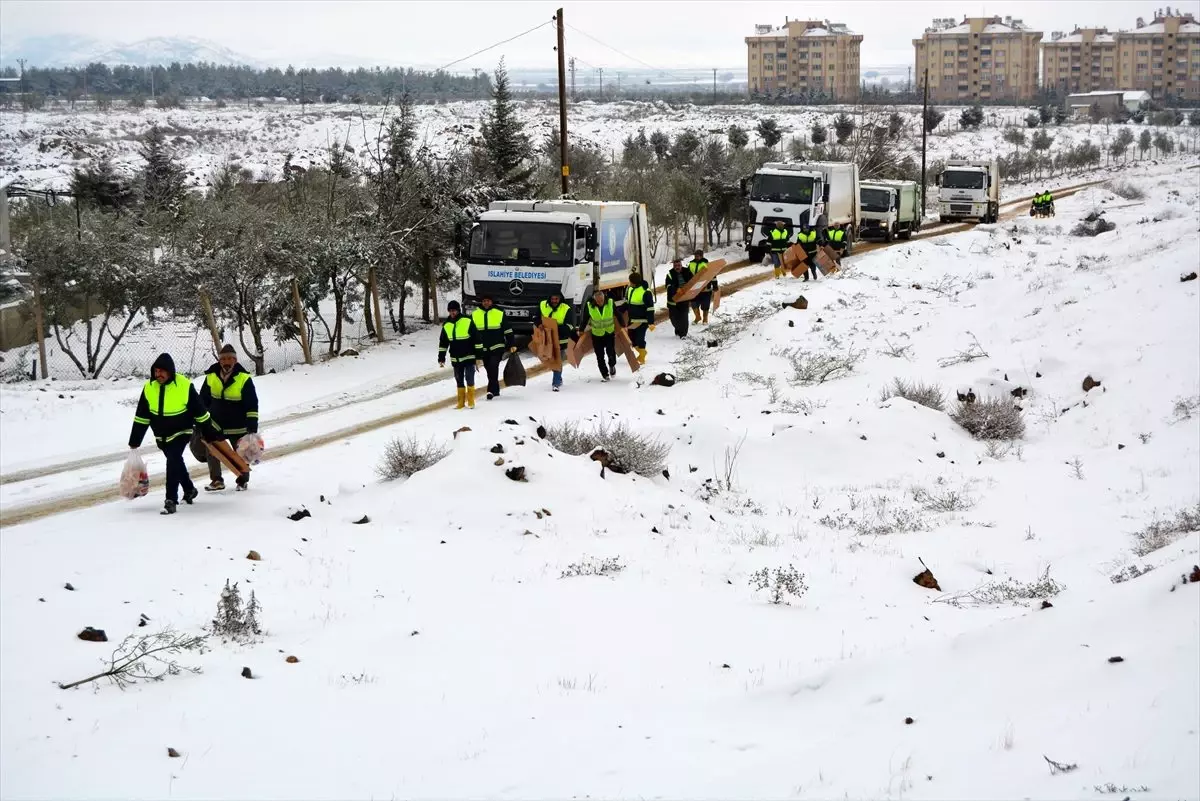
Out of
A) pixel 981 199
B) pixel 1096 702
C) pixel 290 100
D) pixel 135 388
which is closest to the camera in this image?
pixel 1096 702

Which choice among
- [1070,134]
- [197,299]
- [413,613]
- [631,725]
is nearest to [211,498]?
[413,613]

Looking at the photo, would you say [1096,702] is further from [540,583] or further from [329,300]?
[329,300]

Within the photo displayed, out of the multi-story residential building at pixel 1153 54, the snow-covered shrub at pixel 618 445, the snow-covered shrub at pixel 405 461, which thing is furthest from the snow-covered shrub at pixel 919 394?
the multi-story residential building at pixel 1153 54

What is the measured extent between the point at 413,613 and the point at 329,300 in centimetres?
2482

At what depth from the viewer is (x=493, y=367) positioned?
61.3ft

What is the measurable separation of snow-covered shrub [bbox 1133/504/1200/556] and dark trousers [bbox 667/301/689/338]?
43.2 feet

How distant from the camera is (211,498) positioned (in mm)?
13109

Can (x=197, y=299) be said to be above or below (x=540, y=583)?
above

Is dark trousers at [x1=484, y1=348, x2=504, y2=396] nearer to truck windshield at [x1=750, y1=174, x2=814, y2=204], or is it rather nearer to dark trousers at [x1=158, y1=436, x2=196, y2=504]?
dark trousers at [x1=158, y1=436, x2=196, y2=504]

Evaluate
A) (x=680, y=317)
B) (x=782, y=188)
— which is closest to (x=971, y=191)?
(x=782, y=188)

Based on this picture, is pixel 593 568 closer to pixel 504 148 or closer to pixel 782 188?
pixel 504 148

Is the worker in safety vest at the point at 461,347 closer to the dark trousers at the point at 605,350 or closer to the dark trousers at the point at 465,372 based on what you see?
the dark trousers at the point at 465,372

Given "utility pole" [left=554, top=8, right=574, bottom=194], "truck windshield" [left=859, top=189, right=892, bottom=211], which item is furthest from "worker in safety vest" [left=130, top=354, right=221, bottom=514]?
"truck windshield" [left=859, top=189, right=892, bottom=211]

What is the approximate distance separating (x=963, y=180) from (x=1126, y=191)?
44.4ft
